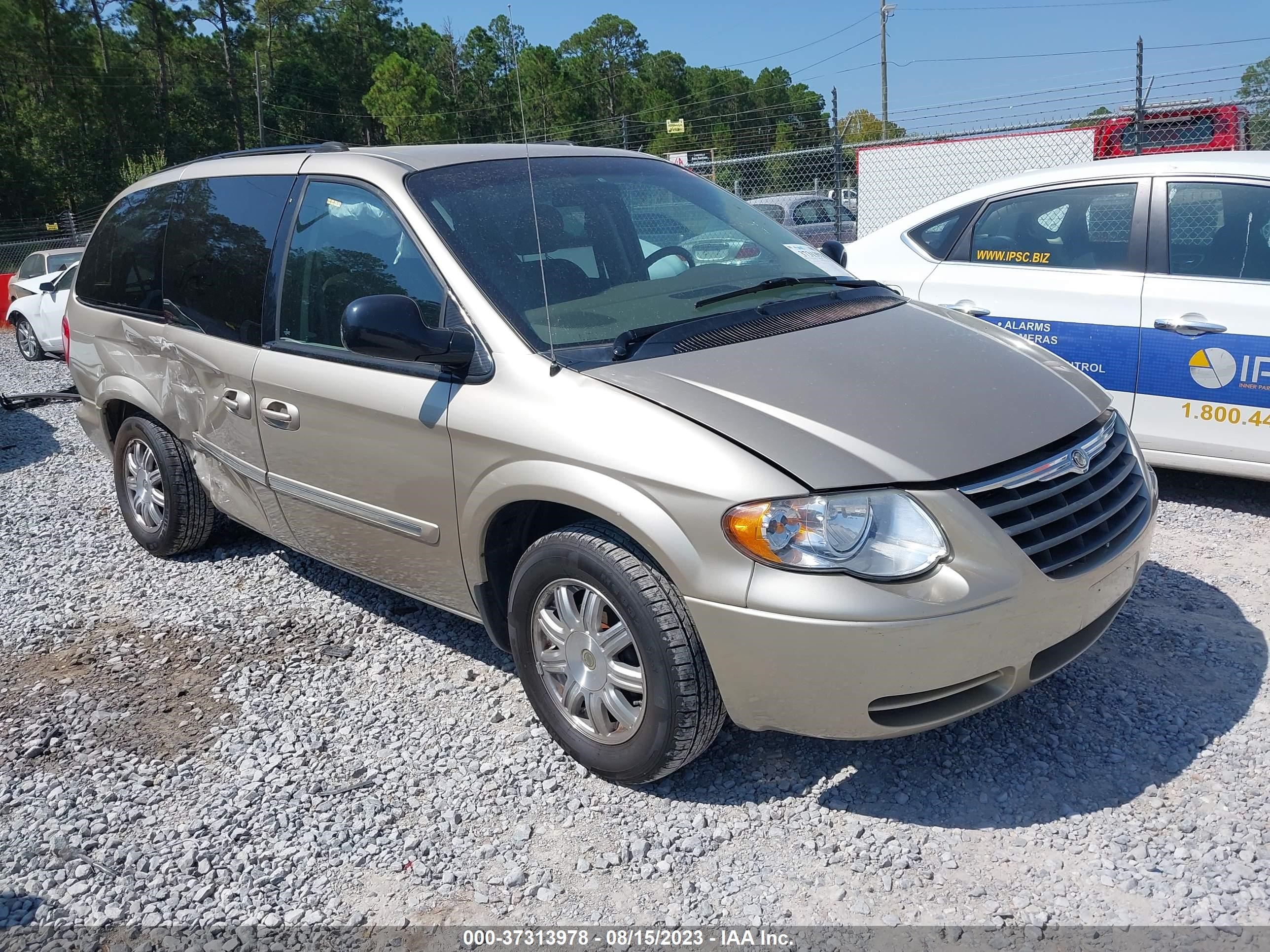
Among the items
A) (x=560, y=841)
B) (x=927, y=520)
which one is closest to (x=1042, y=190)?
(x=927, y=520)

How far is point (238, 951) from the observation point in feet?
8.52

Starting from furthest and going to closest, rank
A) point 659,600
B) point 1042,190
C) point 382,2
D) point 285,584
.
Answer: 1. point 382,2
2. point 1042,190
3. point 285,584
4. point 659,600

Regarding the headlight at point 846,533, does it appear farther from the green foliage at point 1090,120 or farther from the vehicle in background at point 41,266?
the vehicle in background at point 41,266

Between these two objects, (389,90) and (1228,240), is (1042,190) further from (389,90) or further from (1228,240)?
(389,90)

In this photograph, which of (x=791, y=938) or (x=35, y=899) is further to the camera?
(x=35, y=899)

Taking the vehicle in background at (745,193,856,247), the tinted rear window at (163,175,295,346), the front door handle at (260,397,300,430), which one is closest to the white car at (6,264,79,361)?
the vehicle in background at (745,193,856,247)

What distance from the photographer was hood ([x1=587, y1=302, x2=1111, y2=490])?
265 cm

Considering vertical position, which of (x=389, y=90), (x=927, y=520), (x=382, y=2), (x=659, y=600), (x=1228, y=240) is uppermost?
(x=382, y=2)

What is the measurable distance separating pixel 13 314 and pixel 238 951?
14518 mm

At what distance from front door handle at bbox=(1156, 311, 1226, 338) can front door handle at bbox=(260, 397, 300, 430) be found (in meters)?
3.92

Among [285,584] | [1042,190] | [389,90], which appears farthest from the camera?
[389,90]

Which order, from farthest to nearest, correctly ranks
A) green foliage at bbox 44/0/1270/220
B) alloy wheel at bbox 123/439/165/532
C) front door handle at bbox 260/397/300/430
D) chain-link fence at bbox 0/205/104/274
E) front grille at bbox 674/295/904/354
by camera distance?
green foliage at bbox 44/0/1270/220
chain-link fence at bbox 0/205/104/274
alloy wheel at bbox 123/439/165/532
front door handle at bbox 260/397/300/430
front grille at bbox 674/295/904/354

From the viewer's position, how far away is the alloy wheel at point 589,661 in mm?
2953

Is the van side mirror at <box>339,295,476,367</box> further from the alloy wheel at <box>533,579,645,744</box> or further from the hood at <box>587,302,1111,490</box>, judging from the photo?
the alloy wheel at <box>533,579,645,744</box>
